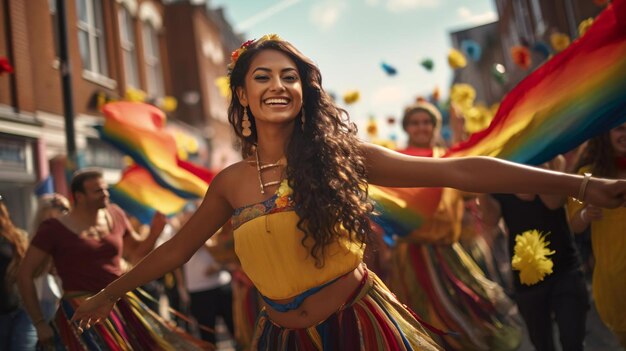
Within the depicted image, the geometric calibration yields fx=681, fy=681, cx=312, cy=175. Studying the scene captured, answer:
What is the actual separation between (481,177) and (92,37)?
14.3 metres

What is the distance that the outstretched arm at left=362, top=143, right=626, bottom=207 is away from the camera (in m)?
2.27

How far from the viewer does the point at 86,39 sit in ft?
49.1

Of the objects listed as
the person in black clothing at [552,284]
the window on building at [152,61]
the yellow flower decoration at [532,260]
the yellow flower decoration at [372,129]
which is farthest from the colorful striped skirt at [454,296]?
the window on building at [152,61]

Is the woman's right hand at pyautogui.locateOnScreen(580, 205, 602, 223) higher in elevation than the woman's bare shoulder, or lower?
lower

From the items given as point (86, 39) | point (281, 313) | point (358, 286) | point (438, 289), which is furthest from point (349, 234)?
point (86, 39)

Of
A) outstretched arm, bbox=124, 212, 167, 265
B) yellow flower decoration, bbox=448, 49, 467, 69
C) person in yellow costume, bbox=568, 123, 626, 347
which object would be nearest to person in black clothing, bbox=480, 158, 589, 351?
person in yellow costume, bbox=568, 123, 626, 347

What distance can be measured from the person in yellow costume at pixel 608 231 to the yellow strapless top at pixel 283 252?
1.67 m

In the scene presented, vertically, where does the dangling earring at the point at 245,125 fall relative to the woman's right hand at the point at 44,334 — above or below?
above

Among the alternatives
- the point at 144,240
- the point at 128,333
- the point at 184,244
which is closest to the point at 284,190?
the point at 184,244

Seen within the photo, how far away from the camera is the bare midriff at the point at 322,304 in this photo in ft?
8.70

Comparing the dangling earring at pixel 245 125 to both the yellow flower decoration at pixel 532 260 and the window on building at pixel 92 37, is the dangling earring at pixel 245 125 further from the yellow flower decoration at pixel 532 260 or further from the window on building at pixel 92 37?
the window on building at pixel 92 37

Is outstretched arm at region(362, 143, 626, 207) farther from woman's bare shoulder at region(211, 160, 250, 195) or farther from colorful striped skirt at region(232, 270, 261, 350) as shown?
colorful striped skirt at region(232, 270, 261, 350)

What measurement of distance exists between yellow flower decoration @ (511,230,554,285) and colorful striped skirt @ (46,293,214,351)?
1.91m

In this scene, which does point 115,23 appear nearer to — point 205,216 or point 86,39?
point 86,39
